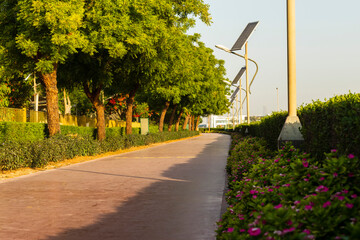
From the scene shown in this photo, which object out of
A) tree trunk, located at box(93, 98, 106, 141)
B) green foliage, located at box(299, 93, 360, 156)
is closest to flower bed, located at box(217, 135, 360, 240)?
green foliage, located at box(299, 93, 360, 156)

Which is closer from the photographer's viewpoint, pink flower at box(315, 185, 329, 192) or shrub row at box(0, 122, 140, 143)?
pink flower at box(315, 185, 329, 192)

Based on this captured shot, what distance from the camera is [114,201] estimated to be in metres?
9.24

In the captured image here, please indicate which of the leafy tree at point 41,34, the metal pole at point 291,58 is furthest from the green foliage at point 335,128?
the leafy tree at point 41,34

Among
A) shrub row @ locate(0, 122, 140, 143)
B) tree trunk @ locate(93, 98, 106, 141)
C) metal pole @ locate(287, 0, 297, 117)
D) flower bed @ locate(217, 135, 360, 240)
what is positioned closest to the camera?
flower bed @ locate(217, 135, 360, 240)

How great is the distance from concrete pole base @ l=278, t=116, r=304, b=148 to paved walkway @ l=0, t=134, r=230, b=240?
1919 millimetres

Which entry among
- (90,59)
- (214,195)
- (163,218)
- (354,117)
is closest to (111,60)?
(90,59)

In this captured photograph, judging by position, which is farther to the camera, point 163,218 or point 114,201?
point 114,201

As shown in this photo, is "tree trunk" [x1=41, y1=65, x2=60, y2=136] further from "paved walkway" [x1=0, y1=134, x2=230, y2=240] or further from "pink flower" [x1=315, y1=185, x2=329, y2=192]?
"pink flower" [x1=315, y1=185, x2=329, y2=192]

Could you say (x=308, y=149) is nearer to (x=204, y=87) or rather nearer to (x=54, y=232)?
(x=54, y=232)

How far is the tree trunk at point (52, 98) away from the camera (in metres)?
20.4

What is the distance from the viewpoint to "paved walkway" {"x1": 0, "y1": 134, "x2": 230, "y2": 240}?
21.6 feet

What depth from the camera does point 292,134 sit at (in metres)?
8.78

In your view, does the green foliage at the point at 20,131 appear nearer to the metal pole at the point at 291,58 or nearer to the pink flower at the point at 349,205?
the metal pole at the point at 291,58

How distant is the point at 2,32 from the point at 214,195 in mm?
14243
